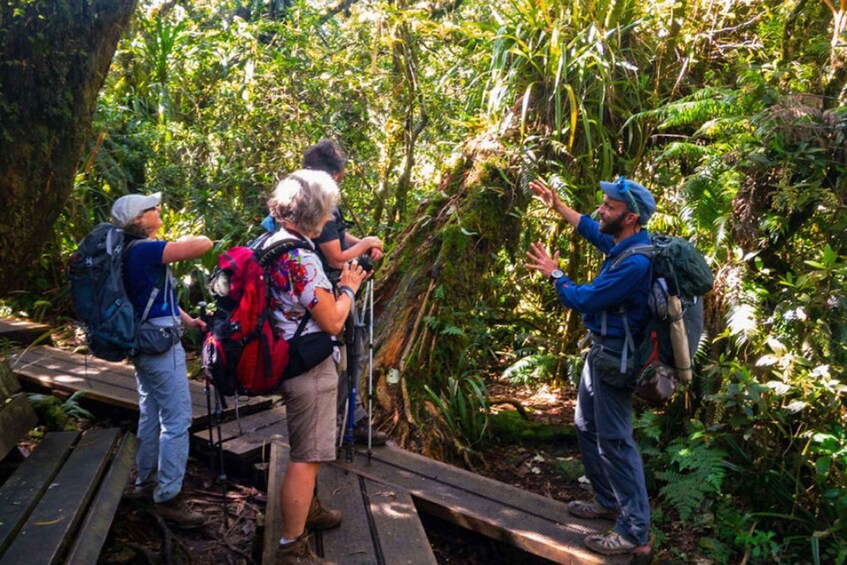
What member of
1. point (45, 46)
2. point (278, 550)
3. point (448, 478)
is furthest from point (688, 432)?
point (45, 46)

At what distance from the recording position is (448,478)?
4.36 m

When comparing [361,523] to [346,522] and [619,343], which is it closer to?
[346,522]

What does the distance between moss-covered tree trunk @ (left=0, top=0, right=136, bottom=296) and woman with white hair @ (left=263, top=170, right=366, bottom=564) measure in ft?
3.72

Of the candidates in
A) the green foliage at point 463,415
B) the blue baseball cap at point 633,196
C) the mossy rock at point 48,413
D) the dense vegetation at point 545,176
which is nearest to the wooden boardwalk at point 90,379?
the mossy rock at point 48,413

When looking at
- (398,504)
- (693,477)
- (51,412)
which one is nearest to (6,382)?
(51,412)

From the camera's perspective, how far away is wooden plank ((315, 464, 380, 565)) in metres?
3.36

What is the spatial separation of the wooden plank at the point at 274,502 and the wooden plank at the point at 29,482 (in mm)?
1141

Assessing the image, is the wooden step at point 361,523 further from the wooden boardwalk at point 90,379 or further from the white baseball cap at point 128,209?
the white baseball cap at point 128,209

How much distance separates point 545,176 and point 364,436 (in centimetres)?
287

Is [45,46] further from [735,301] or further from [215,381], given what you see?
[735,301]

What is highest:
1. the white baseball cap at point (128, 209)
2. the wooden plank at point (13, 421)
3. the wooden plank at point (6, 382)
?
the white baseball cap at point (128, 209)

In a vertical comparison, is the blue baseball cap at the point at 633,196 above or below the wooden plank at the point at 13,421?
above

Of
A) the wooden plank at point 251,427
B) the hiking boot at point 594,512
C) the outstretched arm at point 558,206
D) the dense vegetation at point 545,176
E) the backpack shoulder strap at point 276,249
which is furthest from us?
the wooden plank at point 251,427

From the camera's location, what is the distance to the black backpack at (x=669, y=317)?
133 inches
